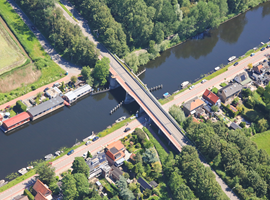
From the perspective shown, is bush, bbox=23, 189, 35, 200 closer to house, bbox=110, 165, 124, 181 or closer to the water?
house, bbox=110, 165, 124, 181

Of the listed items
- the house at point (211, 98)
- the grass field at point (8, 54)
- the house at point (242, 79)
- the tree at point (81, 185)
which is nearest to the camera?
the tree at point (81, 185)

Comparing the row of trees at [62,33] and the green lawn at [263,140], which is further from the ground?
the row of trees at [62,33]

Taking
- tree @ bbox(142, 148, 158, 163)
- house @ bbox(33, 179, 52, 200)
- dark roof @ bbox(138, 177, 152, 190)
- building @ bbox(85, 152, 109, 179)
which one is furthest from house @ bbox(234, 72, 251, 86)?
house @ bbox(33, 179, 52, 200)

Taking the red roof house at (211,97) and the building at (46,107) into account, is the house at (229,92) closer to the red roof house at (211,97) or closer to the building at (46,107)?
the red roof house at (211,97)

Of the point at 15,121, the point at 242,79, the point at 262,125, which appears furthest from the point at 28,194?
the point at 242,79

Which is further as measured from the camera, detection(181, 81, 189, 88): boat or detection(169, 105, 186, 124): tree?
detection(181, 81, 189, 88): boat

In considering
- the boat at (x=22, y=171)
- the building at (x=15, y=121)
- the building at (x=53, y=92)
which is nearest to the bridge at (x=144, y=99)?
the building at (x=53, y=92)

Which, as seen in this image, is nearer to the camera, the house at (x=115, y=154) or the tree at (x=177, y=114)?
the house at (x=115, y=154)
